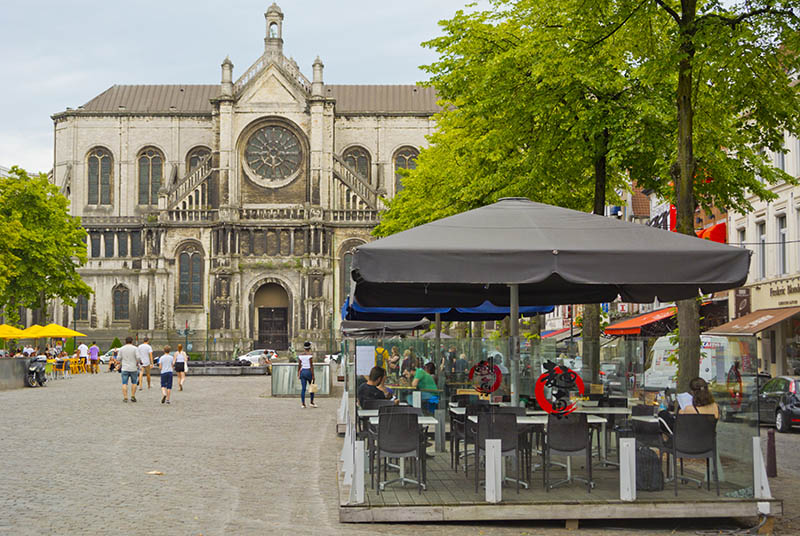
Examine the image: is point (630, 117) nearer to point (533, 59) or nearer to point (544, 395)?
point (533, 59)

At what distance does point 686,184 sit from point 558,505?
6116mm

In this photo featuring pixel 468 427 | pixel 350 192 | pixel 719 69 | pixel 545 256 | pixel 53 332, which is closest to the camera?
pixel 545 256

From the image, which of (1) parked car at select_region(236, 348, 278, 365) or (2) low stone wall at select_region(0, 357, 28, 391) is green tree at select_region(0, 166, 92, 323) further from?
(2) low stone wall at select_region(0, 357, 28, 391)

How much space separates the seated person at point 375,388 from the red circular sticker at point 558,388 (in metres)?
1.87

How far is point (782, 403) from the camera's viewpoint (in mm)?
21375

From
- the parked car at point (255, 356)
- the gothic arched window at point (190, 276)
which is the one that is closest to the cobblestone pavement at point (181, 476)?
Answer: the parked car at point (255, 356)

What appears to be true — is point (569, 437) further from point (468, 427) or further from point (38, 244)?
point (38, 244)

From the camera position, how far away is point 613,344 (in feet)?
38.5

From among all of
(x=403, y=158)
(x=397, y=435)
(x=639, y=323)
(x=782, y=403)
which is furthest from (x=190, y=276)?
(x=397, y=435)

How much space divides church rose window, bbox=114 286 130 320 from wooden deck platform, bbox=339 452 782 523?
6755cm

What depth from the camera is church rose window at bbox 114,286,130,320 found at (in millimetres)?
73875

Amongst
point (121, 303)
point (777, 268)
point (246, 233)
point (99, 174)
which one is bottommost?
point (121, 303)

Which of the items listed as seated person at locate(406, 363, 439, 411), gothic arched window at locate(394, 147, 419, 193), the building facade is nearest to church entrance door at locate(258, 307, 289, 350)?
gothic arched window at locate(394, 147, 419, 193)

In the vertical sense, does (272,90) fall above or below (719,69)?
above
